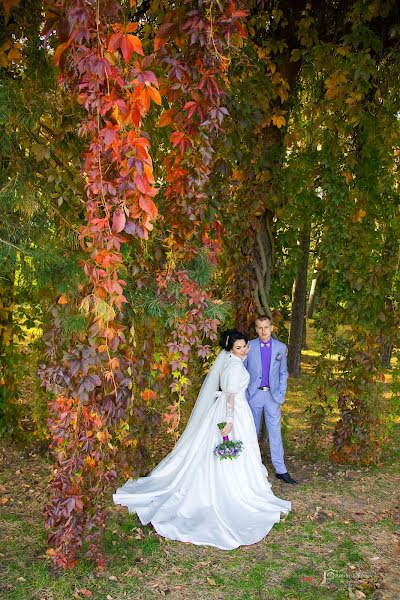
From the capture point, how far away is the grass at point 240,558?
3484 mm

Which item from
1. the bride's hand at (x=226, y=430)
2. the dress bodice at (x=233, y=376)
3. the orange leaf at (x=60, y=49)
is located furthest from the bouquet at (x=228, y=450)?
the orange leaf at (x=60, y=49)

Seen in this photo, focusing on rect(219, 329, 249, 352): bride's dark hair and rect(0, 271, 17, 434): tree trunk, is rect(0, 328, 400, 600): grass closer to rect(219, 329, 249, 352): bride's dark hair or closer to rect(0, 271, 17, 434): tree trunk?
Result: rect(0, 271, 17, 434): tree trunk

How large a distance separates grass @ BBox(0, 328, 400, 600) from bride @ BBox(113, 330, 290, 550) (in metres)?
0.11

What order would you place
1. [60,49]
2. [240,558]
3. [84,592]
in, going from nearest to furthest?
[60,49], [84,592], [240,558]

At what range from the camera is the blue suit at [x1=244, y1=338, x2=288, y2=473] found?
16.6 feet

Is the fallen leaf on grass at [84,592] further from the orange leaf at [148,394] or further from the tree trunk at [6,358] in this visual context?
the tree trunk at [6,358]

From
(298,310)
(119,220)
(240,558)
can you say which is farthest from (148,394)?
(298,310)

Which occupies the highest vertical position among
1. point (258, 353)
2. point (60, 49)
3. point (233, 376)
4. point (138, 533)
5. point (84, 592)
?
point (60, 49)

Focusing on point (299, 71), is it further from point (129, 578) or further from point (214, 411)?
point (129, 578)

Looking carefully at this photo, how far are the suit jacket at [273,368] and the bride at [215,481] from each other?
39 centimetres

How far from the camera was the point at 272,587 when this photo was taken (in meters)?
3.55

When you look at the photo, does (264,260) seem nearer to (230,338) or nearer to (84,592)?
(230,338)

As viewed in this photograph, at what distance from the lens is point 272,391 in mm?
5117

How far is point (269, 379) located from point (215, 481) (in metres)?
1.05
